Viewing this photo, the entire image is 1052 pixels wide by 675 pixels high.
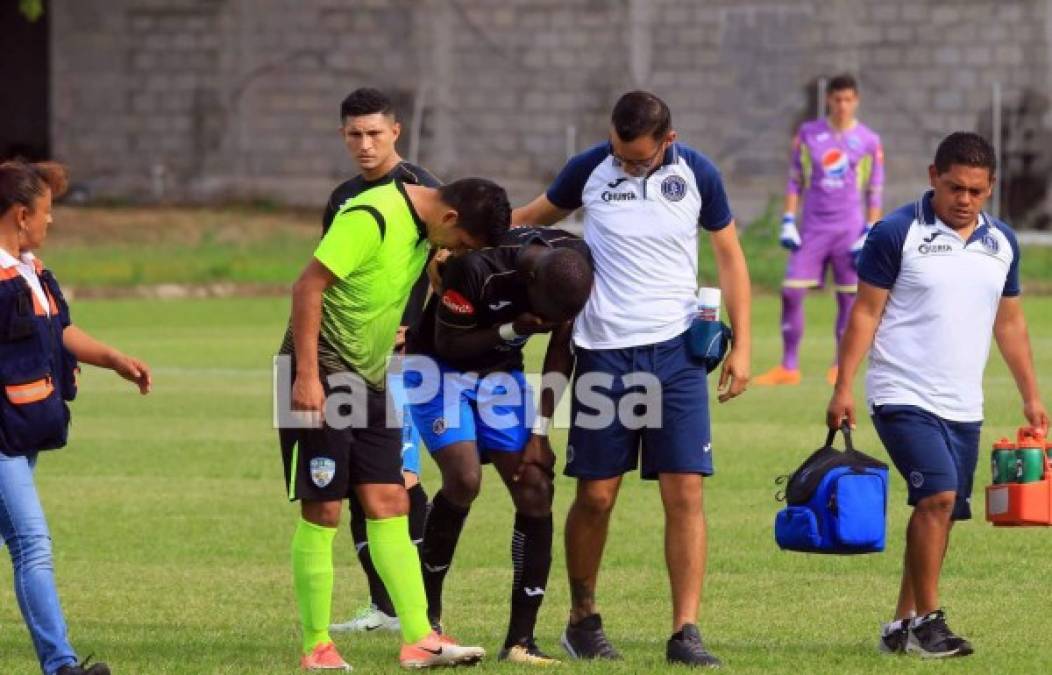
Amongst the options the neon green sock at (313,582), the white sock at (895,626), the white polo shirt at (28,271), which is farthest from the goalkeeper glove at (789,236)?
the white polo shirt at (28,271)

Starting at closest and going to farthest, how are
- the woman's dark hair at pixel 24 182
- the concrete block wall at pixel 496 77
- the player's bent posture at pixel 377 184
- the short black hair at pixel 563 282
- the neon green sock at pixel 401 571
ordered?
the woman's dark hair at pixel 24 182
the neon green sock at pixel 401 571
the short black hair at pixel 563 282
the player's bent posture at pixel 377 184
the concrete block wall at pixel 496 77

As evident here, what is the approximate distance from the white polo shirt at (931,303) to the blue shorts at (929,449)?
44 millimetres

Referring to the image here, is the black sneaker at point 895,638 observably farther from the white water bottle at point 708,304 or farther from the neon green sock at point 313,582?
the neon green sock at point 313,582

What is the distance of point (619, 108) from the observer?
859 centimetres

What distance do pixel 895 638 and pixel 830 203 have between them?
1187 centimetres

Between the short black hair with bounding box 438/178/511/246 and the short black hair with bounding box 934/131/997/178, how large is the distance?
172cm

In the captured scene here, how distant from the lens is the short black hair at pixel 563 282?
334 inches

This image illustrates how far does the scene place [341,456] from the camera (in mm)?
8359

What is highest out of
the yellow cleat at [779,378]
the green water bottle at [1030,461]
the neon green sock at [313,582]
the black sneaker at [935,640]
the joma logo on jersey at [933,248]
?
the joma logo on jersey at [933,248]

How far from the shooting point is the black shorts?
328 inches

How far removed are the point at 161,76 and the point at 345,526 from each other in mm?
29871

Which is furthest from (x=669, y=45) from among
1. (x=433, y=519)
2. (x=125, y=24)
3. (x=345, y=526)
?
(x=433, y=519)

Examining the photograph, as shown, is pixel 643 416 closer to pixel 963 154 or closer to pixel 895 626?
pixel 895 626

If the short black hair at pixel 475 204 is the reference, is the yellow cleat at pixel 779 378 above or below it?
below
